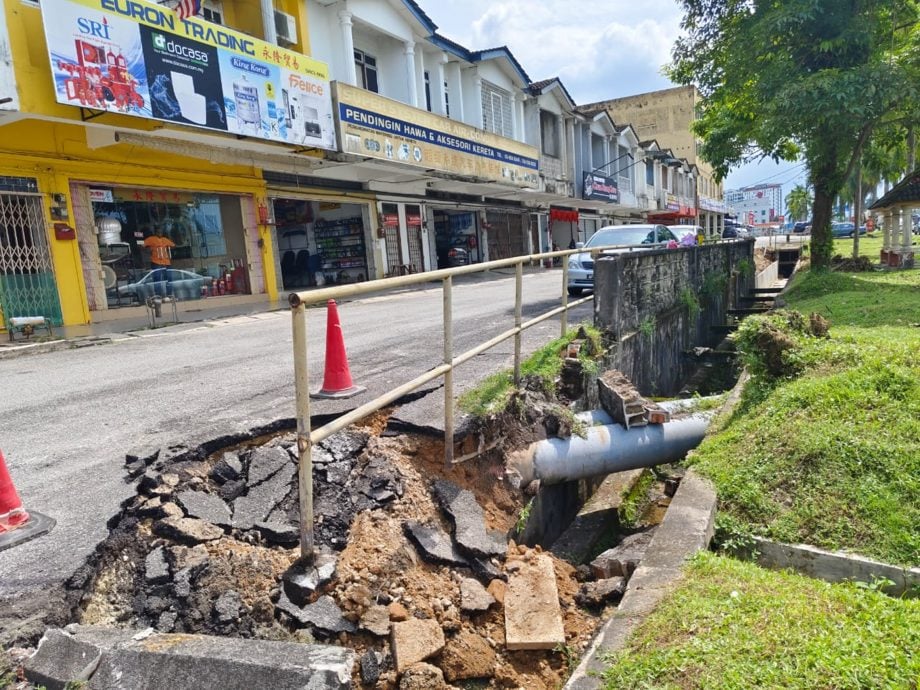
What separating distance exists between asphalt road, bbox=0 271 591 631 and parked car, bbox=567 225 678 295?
109 inches

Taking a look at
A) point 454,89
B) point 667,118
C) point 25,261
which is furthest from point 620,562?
point 667,118

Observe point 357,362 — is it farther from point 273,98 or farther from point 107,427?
point 273,98

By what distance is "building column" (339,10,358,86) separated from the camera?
15.4 m

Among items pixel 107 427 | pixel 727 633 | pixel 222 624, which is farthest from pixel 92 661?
pixel 107 427

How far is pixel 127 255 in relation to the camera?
Result: 40.1ft

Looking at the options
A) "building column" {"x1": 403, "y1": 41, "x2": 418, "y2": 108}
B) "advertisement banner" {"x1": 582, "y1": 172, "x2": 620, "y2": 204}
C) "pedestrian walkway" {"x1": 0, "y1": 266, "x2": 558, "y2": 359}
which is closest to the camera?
"pedestrian walkway" {"x1": 0, "y1": 266, "x2": 558, "y2": 359}

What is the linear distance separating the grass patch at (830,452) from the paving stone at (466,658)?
161cm

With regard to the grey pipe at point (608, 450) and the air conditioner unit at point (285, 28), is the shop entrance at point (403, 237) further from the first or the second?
the grey pipe at point (608, 450)

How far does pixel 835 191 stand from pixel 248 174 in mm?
13873

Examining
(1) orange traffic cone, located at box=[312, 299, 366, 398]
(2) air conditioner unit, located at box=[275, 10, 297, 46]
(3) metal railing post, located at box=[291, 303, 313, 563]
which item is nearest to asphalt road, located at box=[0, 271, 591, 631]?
(1) orange traffic cone, located at box=[312, 299, 366, 398]

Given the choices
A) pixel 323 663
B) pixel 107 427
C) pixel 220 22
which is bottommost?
pixel 323 663

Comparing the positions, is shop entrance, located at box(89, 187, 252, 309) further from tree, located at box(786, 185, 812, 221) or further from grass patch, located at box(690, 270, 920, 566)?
tree, located at box(786, 185, 812, 221)

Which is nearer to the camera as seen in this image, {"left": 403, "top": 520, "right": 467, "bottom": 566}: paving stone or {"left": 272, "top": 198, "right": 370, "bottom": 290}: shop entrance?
{"left": 403, "top": 520, "right": 467, "bottom": 566}: paving stone

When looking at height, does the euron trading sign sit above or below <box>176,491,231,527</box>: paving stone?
above
